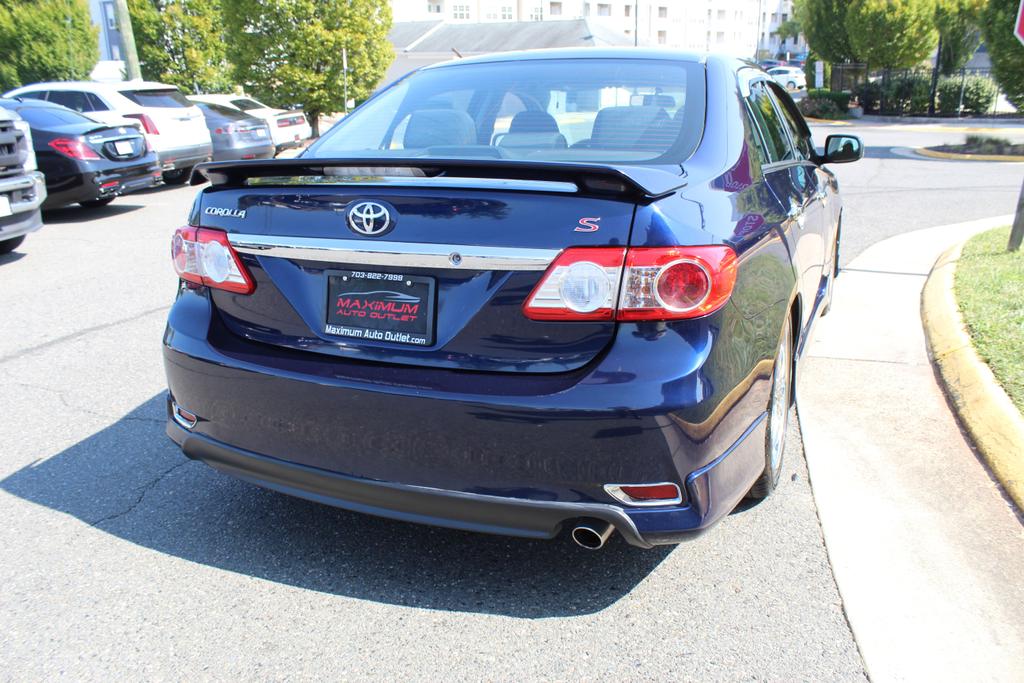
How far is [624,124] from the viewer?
313 centimetres

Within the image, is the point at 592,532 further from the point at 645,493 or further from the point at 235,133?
the point at 235,133

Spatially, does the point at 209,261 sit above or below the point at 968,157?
above

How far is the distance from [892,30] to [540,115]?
31.1m

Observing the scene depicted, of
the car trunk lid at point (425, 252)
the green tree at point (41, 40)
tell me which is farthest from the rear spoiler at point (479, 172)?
the green tree at point (41, 40)

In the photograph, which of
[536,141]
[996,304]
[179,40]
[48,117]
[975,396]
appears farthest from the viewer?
[179,40]

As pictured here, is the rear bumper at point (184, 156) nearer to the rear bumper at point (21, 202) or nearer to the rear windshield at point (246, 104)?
the rear windshield at point (246, 104)

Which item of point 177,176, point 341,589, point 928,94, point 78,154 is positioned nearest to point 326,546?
point 341,589

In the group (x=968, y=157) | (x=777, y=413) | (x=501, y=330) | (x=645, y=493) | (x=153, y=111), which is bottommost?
(x=968, y=157)

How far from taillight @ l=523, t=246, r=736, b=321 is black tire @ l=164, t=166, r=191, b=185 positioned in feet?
43.7

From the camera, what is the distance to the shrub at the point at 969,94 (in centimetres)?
2928

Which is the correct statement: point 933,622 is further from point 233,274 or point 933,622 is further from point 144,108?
point 144,108

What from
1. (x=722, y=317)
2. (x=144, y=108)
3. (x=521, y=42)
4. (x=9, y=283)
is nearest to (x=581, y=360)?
(x=722, y=317)

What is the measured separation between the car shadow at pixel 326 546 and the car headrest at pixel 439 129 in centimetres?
149

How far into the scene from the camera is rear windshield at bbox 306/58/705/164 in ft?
10.0
